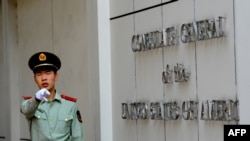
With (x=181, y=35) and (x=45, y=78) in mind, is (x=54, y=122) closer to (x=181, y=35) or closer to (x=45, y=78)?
(x=45, y=78)

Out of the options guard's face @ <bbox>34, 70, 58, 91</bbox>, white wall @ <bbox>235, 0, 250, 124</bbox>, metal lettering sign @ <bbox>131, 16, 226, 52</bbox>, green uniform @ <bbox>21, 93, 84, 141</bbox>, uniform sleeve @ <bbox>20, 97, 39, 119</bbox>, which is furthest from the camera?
green uniform @ <bbox>21, 93, 84, 141</bbox>

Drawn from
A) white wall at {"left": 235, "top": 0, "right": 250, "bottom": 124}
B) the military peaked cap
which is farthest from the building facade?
the military peaked cap

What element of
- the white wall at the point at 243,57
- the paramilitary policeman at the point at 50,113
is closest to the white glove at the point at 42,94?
the paramilitary policeman at the point at 50,113

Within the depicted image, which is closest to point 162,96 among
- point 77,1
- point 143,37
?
point 143,37

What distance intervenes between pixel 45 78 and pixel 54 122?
0.39 metres

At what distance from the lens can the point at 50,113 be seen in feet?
13.9

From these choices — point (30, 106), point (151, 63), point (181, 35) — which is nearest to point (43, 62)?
point (30, 106)

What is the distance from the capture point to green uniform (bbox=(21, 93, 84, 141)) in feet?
13.9

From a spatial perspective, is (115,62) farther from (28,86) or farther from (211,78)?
(28,86)

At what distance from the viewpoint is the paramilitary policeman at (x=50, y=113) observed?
13.7ft

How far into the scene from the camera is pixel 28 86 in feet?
24.3

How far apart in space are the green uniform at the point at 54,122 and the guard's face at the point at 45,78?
6.3 inches

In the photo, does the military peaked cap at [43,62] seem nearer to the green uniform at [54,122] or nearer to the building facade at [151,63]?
the green uniform at [54,122]

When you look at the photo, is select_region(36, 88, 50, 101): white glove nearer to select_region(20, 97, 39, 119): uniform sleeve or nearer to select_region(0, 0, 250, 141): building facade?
select_region(20, 97, 39, 119): uniform sleeve
